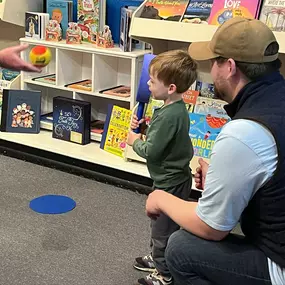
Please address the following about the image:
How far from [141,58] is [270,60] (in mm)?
1880

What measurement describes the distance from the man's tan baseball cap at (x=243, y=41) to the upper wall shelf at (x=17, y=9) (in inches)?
98.7

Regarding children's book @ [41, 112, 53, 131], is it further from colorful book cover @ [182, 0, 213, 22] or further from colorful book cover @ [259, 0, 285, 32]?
colorful book cover @ [259, 0, 285, 32]

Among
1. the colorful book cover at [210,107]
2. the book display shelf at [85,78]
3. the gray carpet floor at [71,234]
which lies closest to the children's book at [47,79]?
the book display shelf at [85,78]

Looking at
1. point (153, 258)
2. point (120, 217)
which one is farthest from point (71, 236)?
point (153, 258)

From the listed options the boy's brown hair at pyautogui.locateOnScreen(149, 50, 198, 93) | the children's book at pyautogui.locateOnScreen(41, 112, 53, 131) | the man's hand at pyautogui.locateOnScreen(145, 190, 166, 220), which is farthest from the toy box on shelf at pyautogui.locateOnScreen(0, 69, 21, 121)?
the man's hand at pyautogui.locateOnScreen(145, 190, 166, 220)

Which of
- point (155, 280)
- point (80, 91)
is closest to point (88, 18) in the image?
point (80, 91)

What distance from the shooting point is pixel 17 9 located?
12.4 ft

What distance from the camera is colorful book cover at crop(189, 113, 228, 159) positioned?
2.98 m

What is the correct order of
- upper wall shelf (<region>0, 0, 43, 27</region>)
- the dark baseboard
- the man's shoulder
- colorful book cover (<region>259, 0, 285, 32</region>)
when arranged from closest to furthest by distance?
1. the man's shoulder
2. colorful book cover (<region>259, 0, 285, 32</region>)
3. the dark baseboard
4. upper wall shelf (<region>0, 0, 43, 27</region>)

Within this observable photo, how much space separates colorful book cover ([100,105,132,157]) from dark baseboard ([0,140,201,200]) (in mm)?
224

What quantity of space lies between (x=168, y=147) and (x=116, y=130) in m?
1.45

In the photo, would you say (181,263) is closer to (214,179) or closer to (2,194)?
(214,179)

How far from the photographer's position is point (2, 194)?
9.87 feet

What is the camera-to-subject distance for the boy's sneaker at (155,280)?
2123mm
